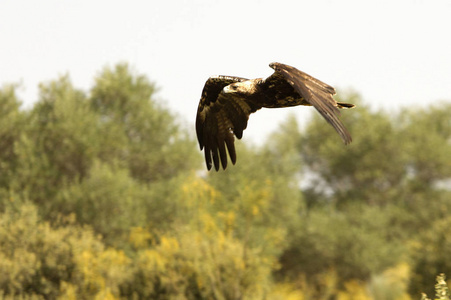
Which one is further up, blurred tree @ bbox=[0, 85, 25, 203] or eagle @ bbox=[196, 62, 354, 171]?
blurred tree @ bbox=[0, 85, 25, 203]

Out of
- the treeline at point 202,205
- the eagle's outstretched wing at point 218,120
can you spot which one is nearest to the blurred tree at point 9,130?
the treeline at point 202,205

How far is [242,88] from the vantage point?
45.6 feet

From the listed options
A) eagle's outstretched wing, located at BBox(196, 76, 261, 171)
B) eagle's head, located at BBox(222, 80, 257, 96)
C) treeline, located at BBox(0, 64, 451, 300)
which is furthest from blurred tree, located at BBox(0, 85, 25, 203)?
eagle's head, located at BBox(222, 80, 257, 96)

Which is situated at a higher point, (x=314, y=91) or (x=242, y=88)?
(x=242, y=88)

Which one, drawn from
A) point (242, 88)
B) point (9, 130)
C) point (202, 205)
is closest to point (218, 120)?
point (242, 88)

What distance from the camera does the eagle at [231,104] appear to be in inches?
523

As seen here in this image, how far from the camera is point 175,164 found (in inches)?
2074

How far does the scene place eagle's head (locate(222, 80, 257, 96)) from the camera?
45.2ft

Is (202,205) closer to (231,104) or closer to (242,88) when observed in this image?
(231,104)

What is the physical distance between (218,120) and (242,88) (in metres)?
2.01

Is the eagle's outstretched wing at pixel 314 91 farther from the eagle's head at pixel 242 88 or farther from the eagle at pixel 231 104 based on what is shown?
the eagle's head at pixel 242 88

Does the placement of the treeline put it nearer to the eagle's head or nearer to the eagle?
the eagle

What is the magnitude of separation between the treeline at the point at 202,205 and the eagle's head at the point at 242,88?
14.5 meters

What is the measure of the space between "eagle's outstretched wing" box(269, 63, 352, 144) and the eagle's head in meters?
1.49
